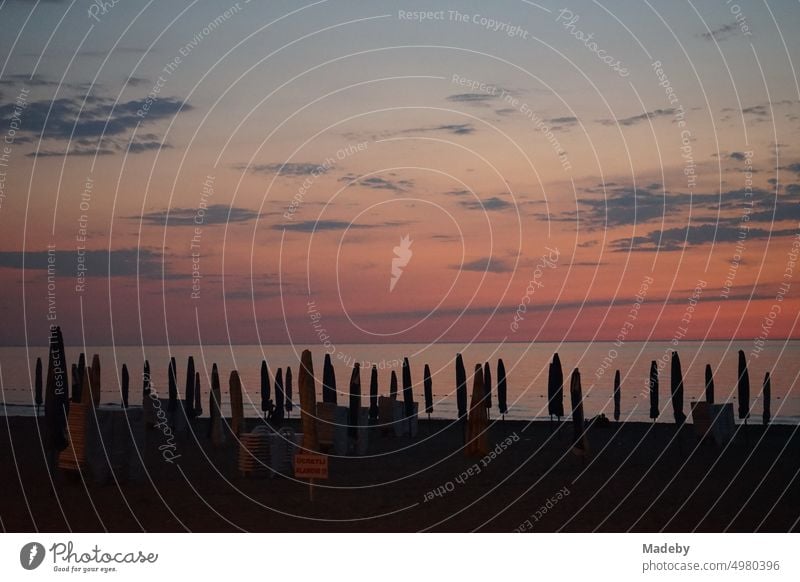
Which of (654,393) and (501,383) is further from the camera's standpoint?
(501,383)

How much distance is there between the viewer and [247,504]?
72.9 feet

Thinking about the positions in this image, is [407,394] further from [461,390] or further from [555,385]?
[555,385]

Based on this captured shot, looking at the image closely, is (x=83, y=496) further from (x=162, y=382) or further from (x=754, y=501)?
(x=162, y=382)

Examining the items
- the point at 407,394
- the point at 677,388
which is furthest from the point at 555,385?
the point at 407,394

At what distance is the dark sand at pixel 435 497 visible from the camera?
65.9 ft

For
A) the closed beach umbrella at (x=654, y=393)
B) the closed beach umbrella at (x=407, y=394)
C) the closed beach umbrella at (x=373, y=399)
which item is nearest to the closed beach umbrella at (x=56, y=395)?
the closed beach umbrella at (x=407, y=394)

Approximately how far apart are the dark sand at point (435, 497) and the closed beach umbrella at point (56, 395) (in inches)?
46.4

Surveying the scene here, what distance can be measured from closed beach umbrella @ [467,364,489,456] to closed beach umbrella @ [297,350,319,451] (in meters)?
5.07

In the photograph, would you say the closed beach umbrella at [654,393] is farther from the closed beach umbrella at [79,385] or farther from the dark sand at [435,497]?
the closed beach umbrella at [79,385]

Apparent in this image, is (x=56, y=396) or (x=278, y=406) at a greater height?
(x=56, y=396)

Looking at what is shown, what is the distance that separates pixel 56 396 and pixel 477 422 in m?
11.2

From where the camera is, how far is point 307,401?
77.7ft
